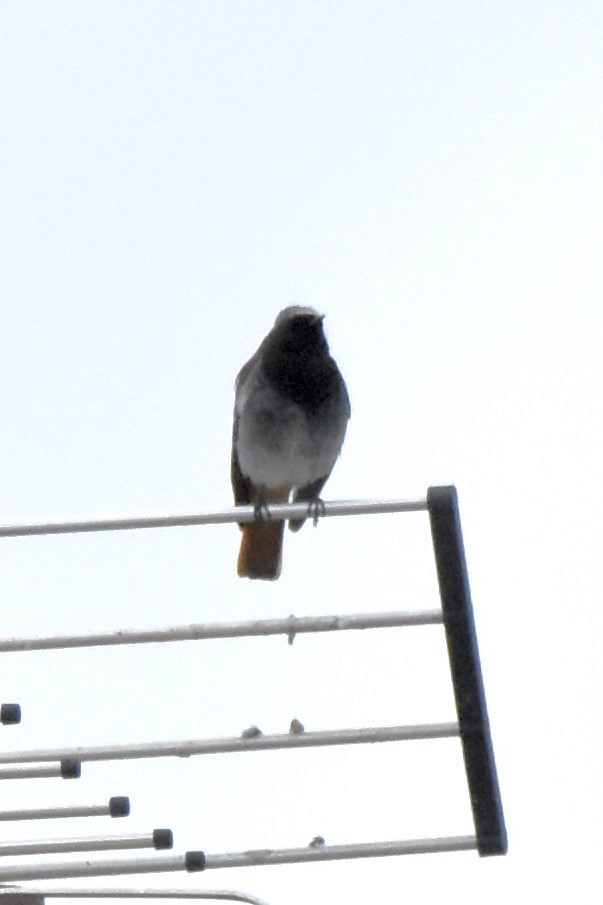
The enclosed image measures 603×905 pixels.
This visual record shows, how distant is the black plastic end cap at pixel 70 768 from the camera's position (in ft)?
9.07

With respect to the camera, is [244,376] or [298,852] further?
[244,376]

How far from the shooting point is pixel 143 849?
9.35ft

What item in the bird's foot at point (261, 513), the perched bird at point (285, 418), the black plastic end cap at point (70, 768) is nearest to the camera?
the bird's foot at point (261, 513)

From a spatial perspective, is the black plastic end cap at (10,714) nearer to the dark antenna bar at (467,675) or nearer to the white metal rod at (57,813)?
the white metal rod at (57,813)

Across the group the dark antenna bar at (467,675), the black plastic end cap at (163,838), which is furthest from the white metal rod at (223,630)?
the black plastic end cap at (163,838)

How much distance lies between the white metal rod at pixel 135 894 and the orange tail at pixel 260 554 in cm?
285

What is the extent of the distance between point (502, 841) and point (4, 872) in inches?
34.2

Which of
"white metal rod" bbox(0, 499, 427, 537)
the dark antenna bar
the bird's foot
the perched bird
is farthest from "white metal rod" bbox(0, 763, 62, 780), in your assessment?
the perched bird

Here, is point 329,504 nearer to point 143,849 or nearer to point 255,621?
point 255,621

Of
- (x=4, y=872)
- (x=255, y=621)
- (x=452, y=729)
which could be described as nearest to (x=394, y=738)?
(x=452, y=729)

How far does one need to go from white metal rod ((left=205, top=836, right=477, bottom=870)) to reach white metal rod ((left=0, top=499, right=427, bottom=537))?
0.58m

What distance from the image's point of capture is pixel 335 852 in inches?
106

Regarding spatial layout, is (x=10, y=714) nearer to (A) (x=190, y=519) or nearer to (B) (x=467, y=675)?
(A) (x=190, y=519)

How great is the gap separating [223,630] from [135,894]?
505mm
